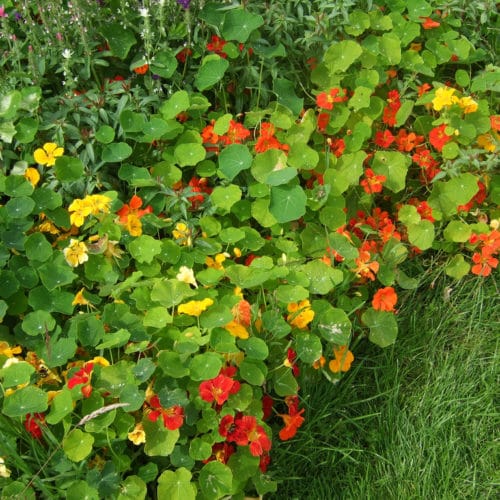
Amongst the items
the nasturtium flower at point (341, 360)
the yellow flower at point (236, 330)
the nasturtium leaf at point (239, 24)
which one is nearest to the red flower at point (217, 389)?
the yellow flower at point (236, 330)

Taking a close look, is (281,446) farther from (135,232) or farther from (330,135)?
(330,135)

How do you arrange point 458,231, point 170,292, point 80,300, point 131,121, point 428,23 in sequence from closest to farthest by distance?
1. point 170,292
2. point 80,300
3. point 131,121
4. point 458,231
5. point 428,23

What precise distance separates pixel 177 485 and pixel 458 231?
1.46m

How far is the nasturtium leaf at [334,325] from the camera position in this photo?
2.36 metres

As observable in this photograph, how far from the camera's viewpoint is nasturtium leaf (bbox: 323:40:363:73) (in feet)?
9.70

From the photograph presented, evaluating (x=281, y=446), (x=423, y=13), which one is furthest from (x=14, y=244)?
(x=423, y=13)

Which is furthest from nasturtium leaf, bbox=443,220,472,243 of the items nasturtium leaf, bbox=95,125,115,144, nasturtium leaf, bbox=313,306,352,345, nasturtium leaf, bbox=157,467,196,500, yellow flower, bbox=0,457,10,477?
yellow flower, bbox=0,457,10,477

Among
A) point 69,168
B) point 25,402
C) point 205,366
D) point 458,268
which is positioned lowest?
point 458,268

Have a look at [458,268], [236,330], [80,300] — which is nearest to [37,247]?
[80,300]

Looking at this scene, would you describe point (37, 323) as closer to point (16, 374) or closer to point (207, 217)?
point (16, 374)

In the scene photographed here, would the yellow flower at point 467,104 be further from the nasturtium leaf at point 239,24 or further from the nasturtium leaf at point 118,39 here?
the nasturtium leaf at point 118,39

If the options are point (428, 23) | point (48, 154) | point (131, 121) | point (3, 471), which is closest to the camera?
point (3, 471)

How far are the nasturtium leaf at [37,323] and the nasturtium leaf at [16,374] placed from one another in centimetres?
21

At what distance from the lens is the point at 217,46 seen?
9.65ft
